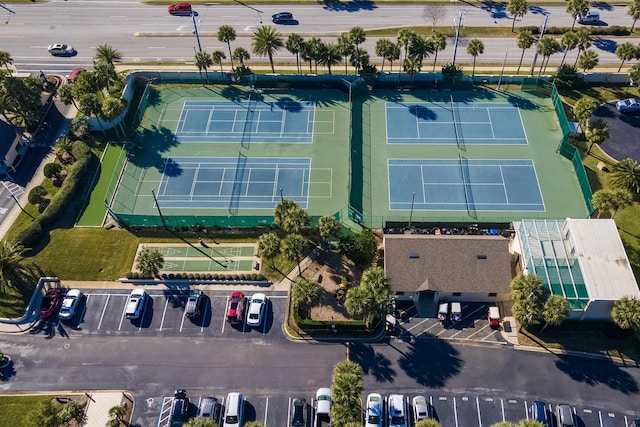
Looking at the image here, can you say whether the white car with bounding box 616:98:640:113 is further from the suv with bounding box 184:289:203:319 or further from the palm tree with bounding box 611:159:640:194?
the suv with bounding box 184:289:203:319

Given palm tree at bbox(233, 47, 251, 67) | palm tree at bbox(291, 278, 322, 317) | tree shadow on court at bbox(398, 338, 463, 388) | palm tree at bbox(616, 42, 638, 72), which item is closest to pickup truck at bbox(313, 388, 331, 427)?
tree shadow on court at bbox(398, 338, 463, 388)

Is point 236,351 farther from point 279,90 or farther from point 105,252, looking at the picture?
point 279,90

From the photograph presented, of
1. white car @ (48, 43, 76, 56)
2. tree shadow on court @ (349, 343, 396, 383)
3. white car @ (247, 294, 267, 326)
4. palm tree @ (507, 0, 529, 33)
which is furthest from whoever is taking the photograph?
white car @ (48, 43, 76, 56)

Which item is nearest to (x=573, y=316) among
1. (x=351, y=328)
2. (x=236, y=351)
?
(x=351, y=328)

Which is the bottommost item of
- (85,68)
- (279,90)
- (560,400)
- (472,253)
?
(560,400)

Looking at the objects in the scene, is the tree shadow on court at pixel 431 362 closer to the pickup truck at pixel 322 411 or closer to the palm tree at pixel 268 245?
the pickup truck at pixel 322 411

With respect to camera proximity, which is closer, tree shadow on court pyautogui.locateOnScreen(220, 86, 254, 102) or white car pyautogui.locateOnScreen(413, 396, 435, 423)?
white car pyautogui.locateOnScreen(413, 396, 435, 423)
